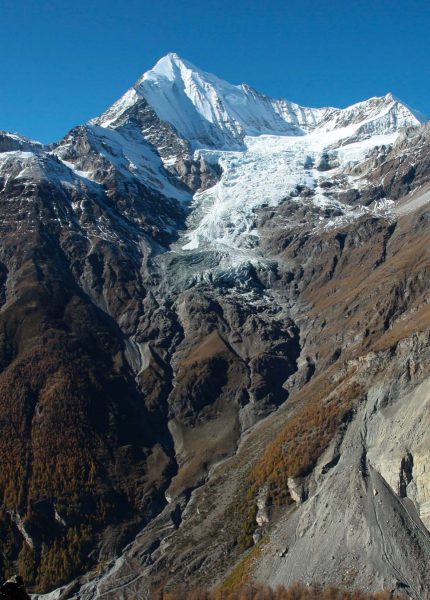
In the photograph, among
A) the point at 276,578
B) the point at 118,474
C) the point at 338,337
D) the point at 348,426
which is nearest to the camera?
the point at 276,578

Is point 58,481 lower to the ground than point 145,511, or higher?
higher

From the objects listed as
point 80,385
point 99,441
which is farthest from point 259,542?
point 80,385

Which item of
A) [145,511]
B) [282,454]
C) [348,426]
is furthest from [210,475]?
[348,426]

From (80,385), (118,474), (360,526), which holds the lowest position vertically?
(360,526)

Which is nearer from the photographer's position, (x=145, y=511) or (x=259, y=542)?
(x=259, y=542)

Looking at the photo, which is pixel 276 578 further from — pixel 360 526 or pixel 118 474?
pixel 118 474

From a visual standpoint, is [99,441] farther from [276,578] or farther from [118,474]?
[276,578]

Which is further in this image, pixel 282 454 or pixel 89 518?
pixel 89 518

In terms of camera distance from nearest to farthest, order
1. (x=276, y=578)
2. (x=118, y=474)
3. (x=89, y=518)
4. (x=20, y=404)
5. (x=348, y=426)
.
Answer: (x=276, y=578) → (x=348, y=426) → (x=89, y=518) → (x=118, y=474) → (x=20, y=404)

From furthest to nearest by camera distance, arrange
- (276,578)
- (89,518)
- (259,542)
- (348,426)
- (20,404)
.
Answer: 1. (20,404)
2. (89,518)
3. (348,426)
4. (259,542)
5. (276,578)
